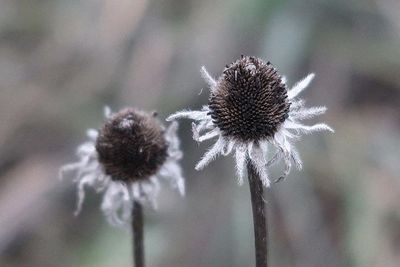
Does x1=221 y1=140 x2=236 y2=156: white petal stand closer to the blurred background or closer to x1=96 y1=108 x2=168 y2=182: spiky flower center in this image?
x1=96 y1=108 x2=168 y2=182: spiky flower center

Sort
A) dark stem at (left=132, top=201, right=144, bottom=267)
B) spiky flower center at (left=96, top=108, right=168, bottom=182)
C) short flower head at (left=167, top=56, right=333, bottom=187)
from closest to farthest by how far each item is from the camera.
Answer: short flower head at (left=167, top=56, right=333, bottom=187) → dark stem at (left=132, top=201, right=144, bottom=267) → spiky flower center at (left=96, top=108, right=168, bottom=182)

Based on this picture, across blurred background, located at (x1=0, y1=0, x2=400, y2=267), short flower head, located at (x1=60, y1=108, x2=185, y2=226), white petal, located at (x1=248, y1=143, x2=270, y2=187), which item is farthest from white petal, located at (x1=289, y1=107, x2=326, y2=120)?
blurred background, located at (x1=0, y1=0, x2=400, y2=267)

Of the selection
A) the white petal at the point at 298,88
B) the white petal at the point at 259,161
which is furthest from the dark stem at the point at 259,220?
the white petal at the point at 298,88

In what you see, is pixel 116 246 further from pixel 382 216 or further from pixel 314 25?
pixel 314 25

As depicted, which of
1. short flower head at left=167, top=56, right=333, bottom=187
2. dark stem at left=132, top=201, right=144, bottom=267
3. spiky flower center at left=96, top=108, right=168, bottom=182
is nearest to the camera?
short flower head at left=167, top=56, right=333, bottom=187

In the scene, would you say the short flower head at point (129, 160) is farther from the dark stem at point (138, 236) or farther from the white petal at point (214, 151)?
the white petal at point (214, 151)

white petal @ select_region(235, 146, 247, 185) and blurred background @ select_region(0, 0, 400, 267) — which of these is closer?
white petal @ select_region(235, 146, 247, 185)
